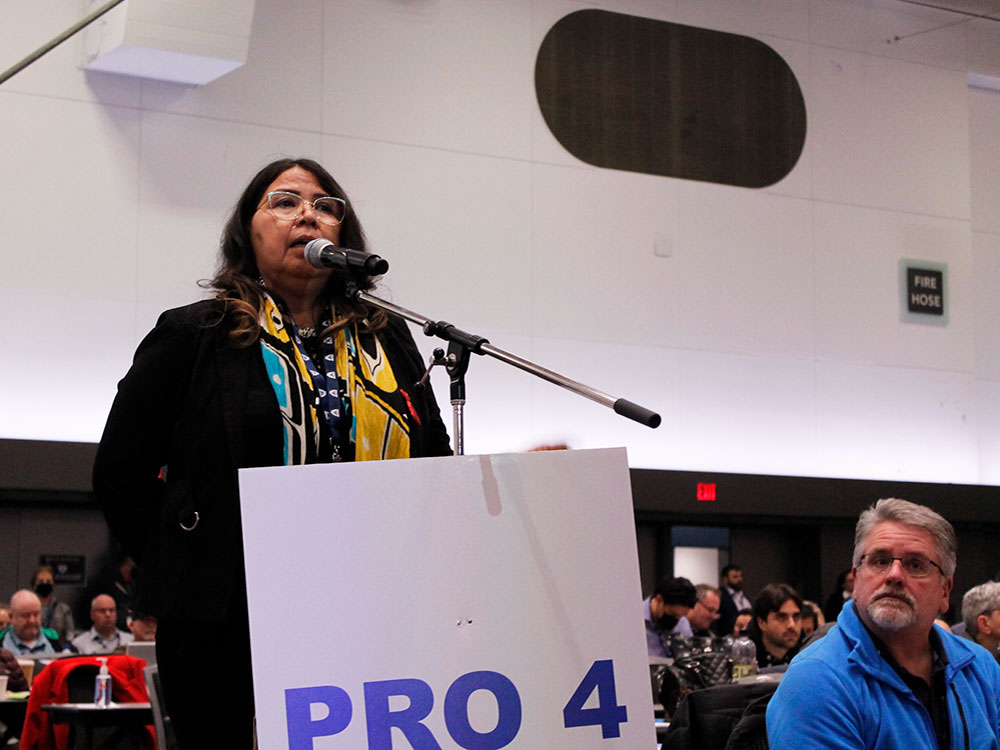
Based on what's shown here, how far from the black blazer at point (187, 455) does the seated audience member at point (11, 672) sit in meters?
5.13

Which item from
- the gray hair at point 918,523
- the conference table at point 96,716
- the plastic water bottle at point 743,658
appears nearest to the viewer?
the gray hair at point 918,523

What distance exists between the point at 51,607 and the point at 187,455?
7.77 meters

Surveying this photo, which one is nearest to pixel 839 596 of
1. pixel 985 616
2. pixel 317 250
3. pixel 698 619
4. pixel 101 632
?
pixel 698 619

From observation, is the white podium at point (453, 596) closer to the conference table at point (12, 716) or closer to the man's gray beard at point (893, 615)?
the man's gray beard at point (893, 615)

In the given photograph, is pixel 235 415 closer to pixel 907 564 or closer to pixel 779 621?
pixel 907 564

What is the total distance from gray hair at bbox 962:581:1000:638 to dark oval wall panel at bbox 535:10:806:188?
5.99 meters

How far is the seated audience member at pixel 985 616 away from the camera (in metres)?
5.38

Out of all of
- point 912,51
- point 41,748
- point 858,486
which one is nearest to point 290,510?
point 41,748

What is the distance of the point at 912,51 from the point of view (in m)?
12.4

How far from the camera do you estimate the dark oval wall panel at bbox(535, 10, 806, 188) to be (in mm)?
10836

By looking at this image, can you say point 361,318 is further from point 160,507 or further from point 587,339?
point 587,339

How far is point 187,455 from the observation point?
6.73 ft

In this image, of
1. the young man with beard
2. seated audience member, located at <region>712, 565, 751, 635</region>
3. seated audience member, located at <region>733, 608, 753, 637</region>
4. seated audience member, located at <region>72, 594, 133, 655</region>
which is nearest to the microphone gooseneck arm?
the young man with beard

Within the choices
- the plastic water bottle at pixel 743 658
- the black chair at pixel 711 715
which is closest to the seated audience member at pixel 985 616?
the plastic water bottle at pixel 743 658
